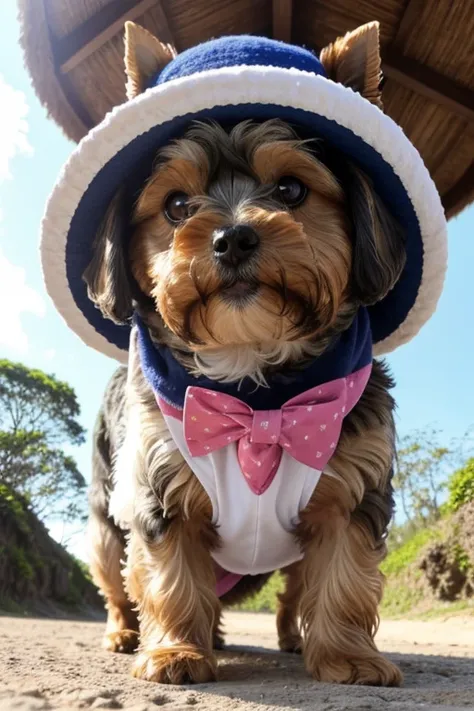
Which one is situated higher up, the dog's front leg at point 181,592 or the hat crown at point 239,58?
the hat crown at point 239,58

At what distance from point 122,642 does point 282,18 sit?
4472 millimetres

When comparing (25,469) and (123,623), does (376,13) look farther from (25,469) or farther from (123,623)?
(25,469)

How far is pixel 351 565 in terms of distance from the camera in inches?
139

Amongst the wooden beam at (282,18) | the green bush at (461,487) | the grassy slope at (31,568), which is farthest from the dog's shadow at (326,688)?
the grassy slope at (31,568)

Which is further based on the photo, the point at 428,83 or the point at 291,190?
the point at 428,83

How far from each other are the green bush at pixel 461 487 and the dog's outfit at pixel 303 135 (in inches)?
478

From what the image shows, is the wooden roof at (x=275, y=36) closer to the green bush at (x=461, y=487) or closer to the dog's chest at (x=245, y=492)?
the dog's chest at (x=245, y=492)

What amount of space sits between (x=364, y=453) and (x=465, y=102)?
3241mm

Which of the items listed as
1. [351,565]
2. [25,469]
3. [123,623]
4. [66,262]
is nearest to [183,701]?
[351,565]

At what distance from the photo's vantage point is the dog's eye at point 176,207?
3.45 meters

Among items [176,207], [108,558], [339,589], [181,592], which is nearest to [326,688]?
[339,589]

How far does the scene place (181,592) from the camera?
3574 millimetres

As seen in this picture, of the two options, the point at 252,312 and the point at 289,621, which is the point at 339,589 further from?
the point at 289,621

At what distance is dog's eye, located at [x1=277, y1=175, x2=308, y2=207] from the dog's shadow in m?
A: 2.08
